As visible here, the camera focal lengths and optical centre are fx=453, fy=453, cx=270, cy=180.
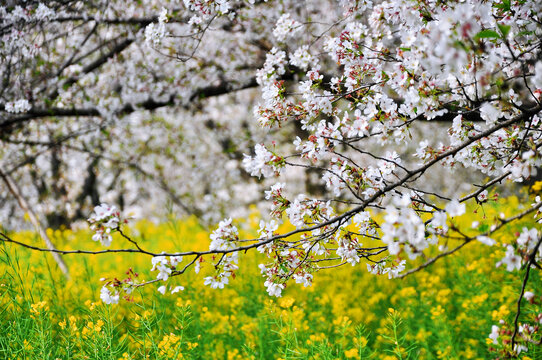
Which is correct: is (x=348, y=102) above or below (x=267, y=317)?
above

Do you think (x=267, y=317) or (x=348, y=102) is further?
(x=348, y=102)

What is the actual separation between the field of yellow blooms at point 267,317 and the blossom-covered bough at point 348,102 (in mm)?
337

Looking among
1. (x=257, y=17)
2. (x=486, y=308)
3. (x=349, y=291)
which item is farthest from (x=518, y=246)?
(x=257, y=17)

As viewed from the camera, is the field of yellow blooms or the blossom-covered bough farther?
the field of yellow blooms

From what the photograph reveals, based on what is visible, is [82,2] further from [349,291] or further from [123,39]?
[349,291]

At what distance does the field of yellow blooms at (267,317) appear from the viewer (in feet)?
9.26

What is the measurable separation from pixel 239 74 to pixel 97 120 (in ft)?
8.77

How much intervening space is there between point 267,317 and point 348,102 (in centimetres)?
192

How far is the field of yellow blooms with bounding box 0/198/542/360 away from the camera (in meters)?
2.82

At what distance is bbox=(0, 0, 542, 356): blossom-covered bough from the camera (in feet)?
5.91

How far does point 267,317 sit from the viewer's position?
354cm

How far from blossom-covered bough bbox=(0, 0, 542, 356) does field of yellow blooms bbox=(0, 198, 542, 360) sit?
337mm

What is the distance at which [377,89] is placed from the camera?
2.73m

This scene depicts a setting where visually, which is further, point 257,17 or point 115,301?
point 257,17
